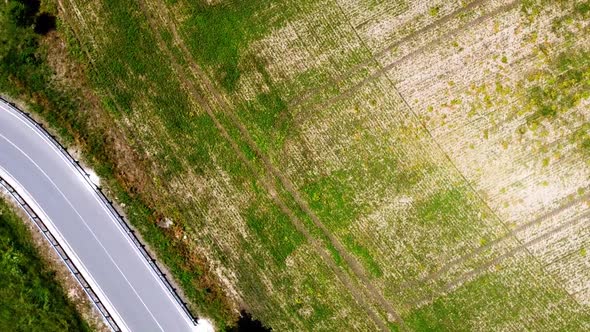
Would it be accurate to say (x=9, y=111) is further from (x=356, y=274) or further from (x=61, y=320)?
(x=356, y=274)

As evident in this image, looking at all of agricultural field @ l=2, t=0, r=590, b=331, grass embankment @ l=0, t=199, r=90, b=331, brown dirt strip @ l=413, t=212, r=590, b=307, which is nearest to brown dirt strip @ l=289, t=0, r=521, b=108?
agricultural field @ l=2, t=0, r=590, b=331

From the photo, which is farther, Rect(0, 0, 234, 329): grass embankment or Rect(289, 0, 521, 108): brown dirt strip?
Rect(0, 0, 234, 329): grass embankment

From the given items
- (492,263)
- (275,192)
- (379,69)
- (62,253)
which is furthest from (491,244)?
(62,253)

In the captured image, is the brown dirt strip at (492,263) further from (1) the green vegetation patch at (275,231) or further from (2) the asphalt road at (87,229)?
(2) the asphalt road at (87,229)

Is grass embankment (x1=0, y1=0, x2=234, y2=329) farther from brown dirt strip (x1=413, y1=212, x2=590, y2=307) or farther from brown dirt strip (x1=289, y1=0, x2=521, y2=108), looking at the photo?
brown dirt strip (x1=413, y1=212, x2=590, y2=307)

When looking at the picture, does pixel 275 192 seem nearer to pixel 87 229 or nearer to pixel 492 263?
pixel 87 229

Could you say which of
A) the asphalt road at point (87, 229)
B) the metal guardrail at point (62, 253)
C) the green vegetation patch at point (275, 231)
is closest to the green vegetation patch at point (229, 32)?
the green vegetation patch at point (275, 231)

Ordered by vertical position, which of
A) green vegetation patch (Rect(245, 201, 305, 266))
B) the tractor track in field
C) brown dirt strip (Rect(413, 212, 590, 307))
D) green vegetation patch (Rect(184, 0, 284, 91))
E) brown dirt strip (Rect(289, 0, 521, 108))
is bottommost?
brown dirt strip (Rect(413, 212, 590, 307))
